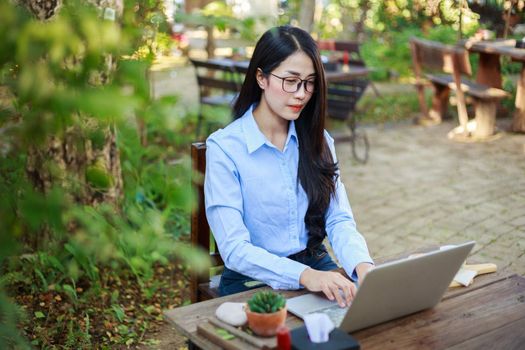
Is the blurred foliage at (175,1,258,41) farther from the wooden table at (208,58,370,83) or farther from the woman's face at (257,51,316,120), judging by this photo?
the wooden table at (208,58,370,83)

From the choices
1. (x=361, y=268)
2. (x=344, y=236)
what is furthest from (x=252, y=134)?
(x=361, y=268)

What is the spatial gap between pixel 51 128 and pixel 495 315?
146cm

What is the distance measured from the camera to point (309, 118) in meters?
2.56

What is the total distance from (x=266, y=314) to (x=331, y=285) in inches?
14.7

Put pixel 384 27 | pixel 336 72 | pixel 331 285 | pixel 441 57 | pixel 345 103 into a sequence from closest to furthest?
pixel 331 285 → pixel 345 103 → pixel 336 72 → pixel 441 57 → pixel 384 27

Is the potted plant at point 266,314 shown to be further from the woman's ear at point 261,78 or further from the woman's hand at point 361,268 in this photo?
the woman's ear at point 261,78

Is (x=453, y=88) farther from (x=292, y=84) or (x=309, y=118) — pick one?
(x=292, y=84)

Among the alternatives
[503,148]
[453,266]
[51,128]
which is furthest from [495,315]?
[503,148]

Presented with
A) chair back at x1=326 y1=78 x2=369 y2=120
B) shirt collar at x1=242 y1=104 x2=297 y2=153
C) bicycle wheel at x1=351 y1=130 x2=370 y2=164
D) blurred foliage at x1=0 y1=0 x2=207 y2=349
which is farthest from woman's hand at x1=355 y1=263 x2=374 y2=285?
chair back at x1=326 y1=78 x2=369 y2=120

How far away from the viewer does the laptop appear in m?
1.60

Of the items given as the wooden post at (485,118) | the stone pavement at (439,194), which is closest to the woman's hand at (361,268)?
the stone pavement at (439,194)

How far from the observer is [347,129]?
861cm

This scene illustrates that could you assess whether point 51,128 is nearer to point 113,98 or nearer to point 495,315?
point 113,98

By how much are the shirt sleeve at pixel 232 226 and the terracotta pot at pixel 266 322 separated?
0.47 metres
